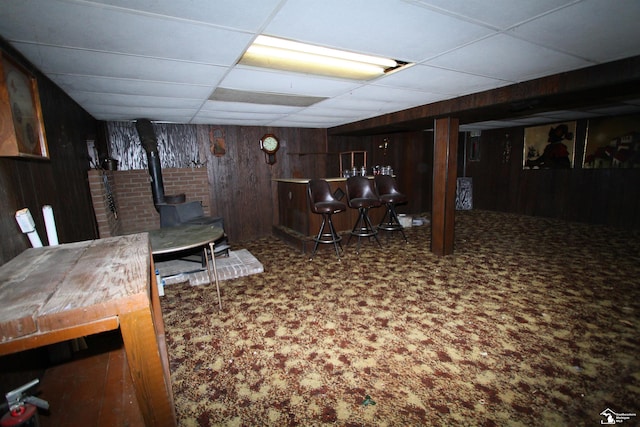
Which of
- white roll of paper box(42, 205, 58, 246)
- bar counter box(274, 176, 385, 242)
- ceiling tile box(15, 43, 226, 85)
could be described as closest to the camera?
white roll of paper box(42, 205, 58, 246)

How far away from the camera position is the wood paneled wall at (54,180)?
1557 mm

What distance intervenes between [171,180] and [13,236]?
402cm

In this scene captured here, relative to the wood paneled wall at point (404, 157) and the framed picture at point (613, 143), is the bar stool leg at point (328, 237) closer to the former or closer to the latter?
the wood paneled wall at point (404, 157)

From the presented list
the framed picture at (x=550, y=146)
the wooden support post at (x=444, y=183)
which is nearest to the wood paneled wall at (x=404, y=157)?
the framed picture at (x=550, y=146)

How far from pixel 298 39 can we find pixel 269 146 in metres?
4.22

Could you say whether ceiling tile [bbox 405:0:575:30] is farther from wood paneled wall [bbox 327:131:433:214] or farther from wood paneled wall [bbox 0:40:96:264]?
wood paneled wall [bbox 327:131:433:214]

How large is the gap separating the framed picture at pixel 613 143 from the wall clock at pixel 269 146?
7031 mm

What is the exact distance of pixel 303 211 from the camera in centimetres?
521

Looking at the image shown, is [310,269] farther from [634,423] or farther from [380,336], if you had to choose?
[634,423]

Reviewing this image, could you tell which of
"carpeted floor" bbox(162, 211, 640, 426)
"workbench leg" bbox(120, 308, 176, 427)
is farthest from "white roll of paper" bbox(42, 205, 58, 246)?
"workbench leg" bbox(120, 308, 176, 427)

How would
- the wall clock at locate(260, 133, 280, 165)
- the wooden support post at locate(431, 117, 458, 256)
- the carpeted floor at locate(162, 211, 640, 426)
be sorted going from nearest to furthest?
1. the carpeted floor at locate(162, 211, 640, 426)
2. the wooden support post at locate(431, 117, 458, 256)
3. the wall clock at locate(260, 133, 280, 165)

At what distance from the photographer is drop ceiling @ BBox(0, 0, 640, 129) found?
1.58m

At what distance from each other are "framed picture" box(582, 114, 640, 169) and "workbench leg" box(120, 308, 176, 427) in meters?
8.56

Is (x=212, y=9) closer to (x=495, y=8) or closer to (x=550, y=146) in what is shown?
(x=495, y=8)
